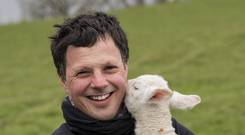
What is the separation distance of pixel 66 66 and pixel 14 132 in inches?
258

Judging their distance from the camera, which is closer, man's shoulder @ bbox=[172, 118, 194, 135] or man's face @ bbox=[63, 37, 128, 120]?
man's face @ bbox=[63, 37, 128, 120]

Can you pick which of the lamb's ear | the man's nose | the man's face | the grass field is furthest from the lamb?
the grass field

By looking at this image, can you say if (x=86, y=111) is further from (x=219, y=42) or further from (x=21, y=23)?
(x=21, y=23)

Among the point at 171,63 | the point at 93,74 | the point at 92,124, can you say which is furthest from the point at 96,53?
the point at 171,63

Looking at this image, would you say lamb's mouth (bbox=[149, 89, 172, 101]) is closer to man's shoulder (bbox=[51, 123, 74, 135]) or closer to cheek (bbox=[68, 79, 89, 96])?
cheek (bbox=[68, 79, 89, 96])

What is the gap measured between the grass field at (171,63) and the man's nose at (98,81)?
11.6 feet

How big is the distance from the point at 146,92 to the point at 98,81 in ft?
0.79

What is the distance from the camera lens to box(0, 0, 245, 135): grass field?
29.8 feet

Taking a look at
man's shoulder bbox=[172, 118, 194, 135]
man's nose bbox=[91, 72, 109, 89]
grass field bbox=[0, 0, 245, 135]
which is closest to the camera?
man's nose bbox=[91, 72, 109, 89]

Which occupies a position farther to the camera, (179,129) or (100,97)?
(179,129)

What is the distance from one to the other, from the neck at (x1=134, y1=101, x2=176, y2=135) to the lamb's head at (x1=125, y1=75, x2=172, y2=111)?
1.2 inches

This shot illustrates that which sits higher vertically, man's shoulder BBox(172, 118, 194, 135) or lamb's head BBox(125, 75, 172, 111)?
lamb's head BBox(125, 75, 172, 111)

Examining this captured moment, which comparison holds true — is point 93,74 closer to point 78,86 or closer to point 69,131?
point 78,86

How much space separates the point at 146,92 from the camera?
2.69 meters
